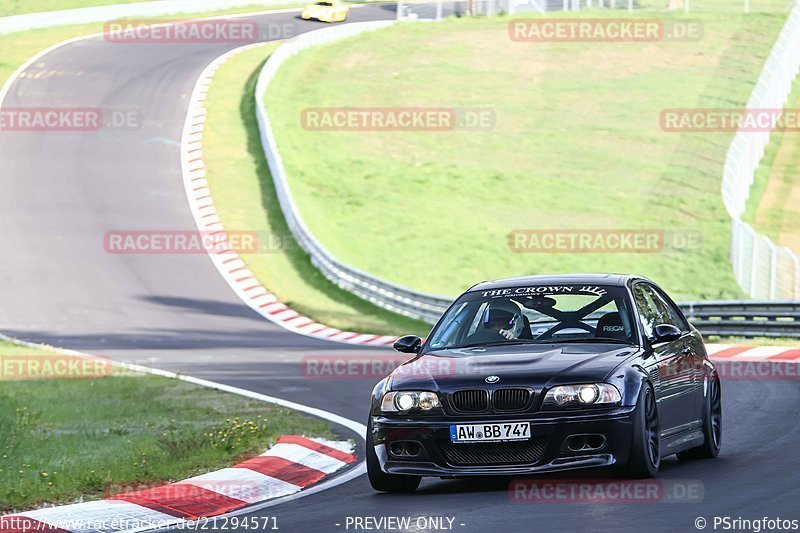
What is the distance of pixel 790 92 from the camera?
51688 mm

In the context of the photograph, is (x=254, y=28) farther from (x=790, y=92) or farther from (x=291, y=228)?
(x=291, y=228)

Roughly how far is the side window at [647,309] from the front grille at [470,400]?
5.57ft

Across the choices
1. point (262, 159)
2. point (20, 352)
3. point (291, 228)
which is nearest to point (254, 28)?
point (262, 159)

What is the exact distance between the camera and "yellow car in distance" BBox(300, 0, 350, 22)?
69250 millimetres

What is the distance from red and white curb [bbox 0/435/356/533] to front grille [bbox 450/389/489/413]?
167cm

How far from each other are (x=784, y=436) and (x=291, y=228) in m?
27.0

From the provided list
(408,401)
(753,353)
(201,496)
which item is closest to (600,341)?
(408,401)

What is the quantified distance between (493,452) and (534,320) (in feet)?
5.47

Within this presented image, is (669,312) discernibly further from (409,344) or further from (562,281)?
(409,344)

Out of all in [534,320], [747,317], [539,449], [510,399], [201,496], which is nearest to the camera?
[539,449]

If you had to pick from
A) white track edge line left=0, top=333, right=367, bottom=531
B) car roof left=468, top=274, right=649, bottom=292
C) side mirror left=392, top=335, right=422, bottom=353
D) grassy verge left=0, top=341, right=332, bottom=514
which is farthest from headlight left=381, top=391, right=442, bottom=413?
grassy verge left=0, top=341, right=332, bottom=514

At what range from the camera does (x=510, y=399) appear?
9227 mm

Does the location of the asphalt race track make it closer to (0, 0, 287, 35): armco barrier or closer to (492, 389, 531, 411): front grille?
(492, 389, 531, 411): front grille

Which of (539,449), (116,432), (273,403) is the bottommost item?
(273,403)
